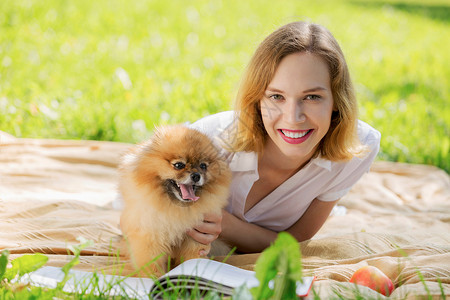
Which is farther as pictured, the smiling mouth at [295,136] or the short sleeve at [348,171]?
the short sleeve at [348,171]

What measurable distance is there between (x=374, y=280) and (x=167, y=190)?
92 cm

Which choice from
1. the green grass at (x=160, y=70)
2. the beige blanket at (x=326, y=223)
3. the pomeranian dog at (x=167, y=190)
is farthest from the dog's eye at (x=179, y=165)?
the green grass at (x=160, y=70)

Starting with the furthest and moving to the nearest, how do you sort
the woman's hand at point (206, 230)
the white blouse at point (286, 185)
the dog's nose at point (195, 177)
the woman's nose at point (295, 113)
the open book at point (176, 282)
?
the white blouse at point (286, 185) < the woman's nose at point (295, 113) < the woman's hand at point (206, 230) < the dog's nose at point (195, 177) < the open book at point (176, 282)

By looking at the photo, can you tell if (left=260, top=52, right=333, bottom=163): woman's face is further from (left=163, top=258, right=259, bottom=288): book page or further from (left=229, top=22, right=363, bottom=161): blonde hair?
(left=163, top=258, right=259, bottom=288): book page

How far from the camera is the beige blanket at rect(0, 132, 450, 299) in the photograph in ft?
7.85

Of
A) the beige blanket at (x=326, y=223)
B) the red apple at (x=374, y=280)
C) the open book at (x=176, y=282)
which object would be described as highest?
the open book at (x=176, y=282)

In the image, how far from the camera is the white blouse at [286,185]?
9.48 feet

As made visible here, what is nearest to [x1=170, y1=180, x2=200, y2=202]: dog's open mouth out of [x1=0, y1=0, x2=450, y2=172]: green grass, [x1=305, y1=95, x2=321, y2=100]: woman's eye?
[x1=305, y1=95, x2=321, y2=100]: woman's eye

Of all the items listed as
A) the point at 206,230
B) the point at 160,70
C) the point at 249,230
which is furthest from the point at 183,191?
the point at 160,70

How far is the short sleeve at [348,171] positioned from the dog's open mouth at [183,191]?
1.14m

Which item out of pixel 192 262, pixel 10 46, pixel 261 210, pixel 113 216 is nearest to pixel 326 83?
pixel 261 210

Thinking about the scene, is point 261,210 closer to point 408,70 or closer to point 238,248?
point 238,248

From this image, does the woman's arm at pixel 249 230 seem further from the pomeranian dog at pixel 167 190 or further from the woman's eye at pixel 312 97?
the woman's eye at pixel 312 97

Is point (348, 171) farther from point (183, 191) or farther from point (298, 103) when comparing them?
point (183, 191)
